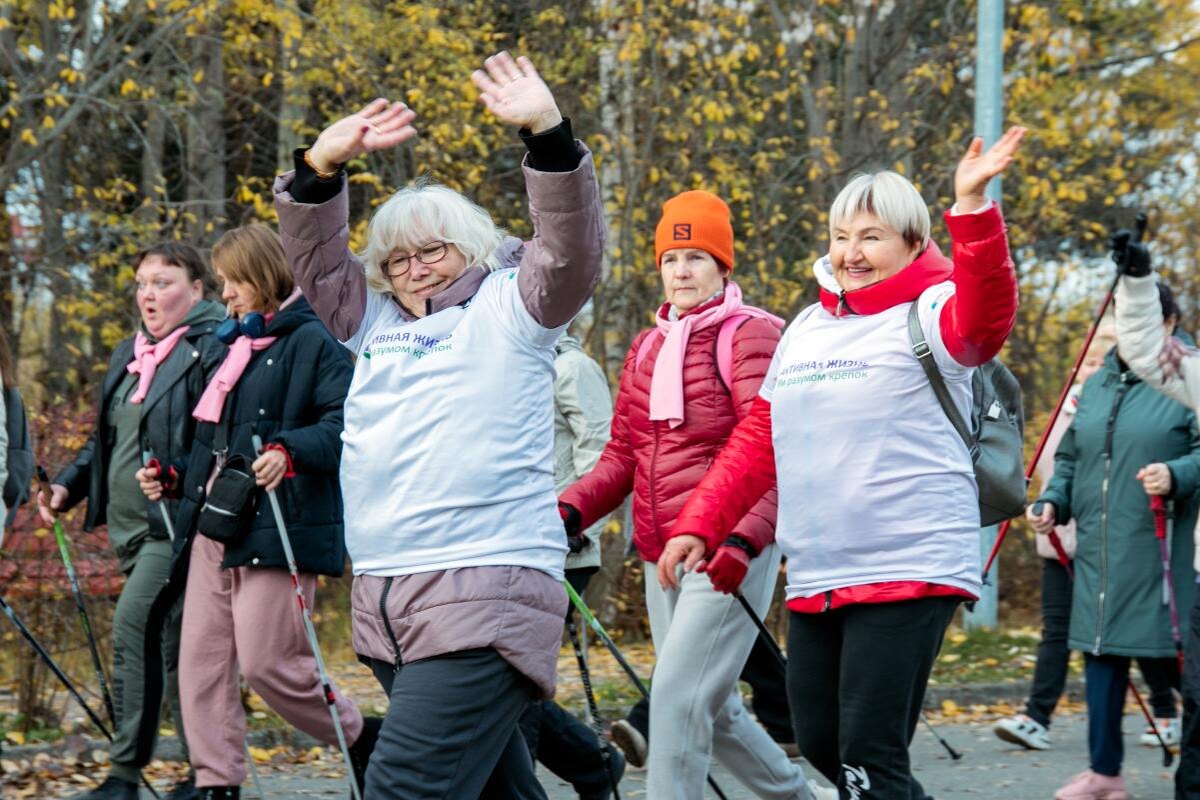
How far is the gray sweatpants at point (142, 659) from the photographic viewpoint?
6211 mm

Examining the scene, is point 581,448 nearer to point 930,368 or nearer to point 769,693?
point 769,693

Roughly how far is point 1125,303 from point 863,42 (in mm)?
9935

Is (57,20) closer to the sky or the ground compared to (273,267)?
closer to the sky

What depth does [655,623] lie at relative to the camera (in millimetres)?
5656

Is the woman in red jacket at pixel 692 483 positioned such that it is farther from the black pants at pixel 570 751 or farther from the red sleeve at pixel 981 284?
the red sleeve at pixel 981 284

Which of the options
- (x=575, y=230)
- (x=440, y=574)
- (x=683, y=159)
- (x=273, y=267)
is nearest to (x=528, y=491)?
(x=440, y=574)

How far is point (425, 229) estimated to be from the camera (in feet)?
13.3

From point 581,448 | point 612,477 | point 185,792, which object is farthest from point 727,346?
point 185,792

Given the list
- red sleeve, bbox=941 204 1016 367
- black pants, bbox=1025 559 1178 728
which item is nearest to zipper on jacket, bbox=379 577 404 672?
red sleeve, bbox=941 204 1016 367

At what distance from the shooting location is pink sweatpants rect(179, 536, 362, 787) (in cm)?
570

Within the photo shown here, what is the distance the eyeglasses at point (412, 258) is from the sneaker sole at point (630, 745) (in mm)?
3293

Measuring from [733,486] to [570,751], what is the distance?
5.94ft

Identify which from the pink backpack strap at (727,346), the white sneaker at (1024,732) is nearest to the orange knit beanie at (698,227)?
the pink backpack strap at (727,346)

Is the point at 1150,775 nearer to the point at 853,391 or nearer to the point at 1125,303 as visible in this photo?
the point at 1125,303
